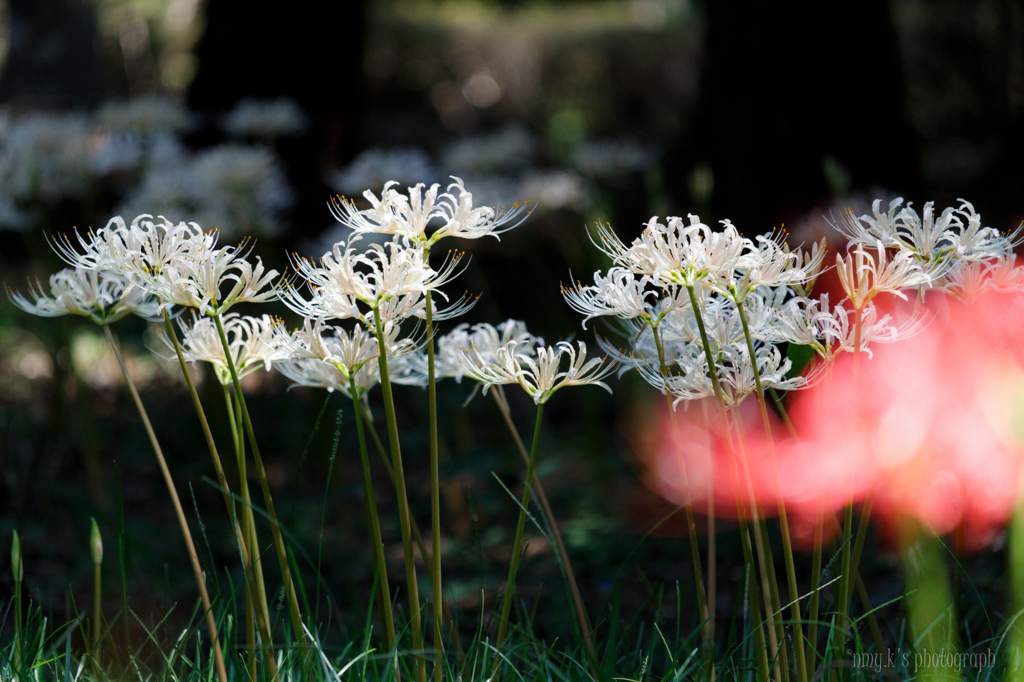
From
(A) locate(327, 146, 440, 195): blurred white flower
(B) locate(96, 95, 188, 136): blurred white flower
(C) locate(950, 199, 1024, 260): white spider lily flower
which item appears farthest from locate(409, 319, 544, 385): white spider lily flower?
(B) locate(96, 95, 188, 136): blurred white flower

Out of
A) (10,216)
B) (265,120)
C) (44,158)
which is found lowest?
(10,216)

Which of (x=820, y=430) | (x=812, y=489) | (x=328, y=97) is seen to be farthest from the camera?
(x=328, y=97)

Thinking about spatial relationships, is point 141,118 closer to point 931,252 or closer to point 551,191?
point 551,191

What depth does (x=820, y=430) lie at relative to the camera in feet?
7.50

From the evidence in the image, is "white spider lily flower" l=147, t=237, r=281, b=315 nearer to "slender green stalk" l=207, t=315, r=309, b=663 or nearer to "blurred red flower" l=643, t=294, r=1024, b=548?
"slender green stalk" l=207, t=315, r=309, b=663

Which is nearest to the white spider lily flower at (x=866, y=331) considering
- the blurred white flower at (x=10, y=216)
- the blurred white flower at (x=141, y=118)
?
the blurred white flower at (x=10, y=216)

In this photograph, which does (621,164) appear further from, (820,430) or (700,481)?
(820,430)

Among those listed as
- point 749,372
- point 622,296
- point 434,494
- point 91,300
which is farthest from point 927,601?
point 91,300

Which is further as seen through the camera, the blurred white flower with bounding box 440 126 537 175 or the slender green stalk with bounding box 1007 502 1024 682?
the blurred white flower with bounding box 440 126 537 175

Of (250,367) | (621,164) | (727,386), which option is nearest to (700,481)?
(621,164)

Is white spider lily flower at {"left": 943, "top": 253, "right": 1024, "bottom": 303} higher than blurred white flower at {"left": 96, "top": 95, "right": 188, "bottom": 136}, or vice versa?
blurred white flower at {"left": 96, "top": 95, "right": 188, "bottom": 136}

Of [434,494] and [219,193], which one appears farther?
[219,193]

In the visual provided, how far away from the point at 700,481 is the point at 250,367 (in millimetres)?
2469

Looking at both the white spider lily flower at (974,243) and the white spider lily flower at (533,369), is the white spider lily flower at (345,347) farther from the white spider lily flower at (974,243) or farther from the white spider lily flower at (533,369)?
the white spider lily flower at (974,243)
